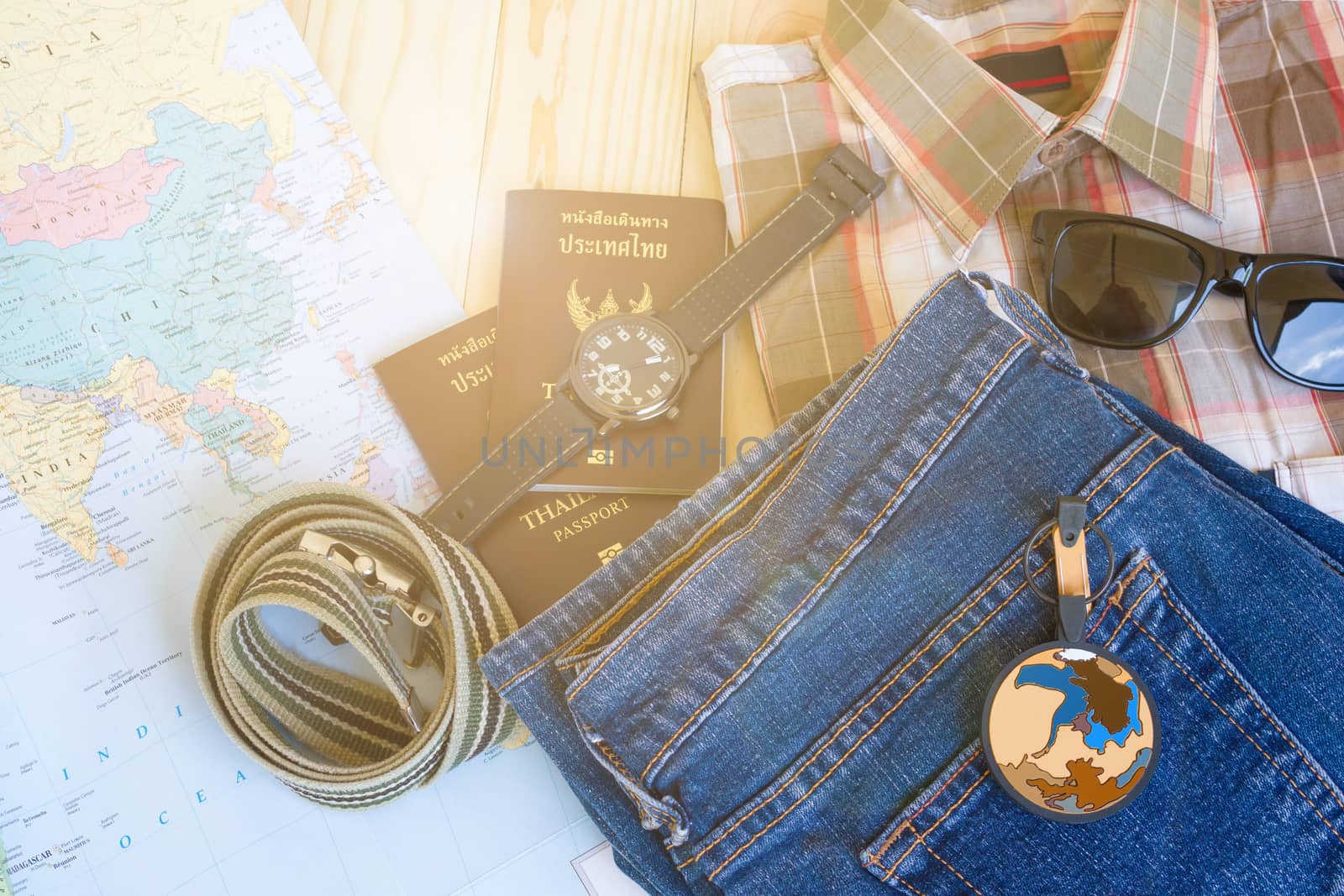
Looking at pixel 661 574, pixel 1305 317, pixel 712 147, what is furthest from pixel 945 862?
pixel 712 147

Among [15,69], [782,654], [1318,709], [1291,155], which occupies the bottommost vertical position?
[1318,709]

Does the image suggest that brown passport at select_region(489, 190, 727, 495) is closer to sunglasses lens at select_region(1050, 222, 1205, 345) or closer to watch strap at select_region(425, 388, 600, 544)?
watch strap at select_region(425, 388, 600, 544)

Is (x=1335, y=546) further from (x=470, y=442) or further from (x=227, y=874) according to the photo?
(x=227, y=874)

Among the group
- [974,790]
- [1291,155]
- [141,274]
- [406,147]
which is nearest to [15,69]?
[141,274]

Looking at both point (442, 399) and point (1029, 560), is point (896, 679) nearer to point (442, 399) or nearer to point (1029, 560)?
point (1029, 560)

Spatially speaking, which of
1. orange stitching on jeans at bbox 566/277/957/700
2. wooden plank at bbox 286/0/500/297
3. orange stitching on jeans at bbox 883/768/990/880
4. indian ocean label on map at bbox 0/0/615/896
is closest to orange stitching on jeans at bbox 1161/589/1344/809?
orange stitching on jeans at bbox 883/768/990/880

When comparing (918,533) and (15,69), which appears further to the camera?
(15,69)
